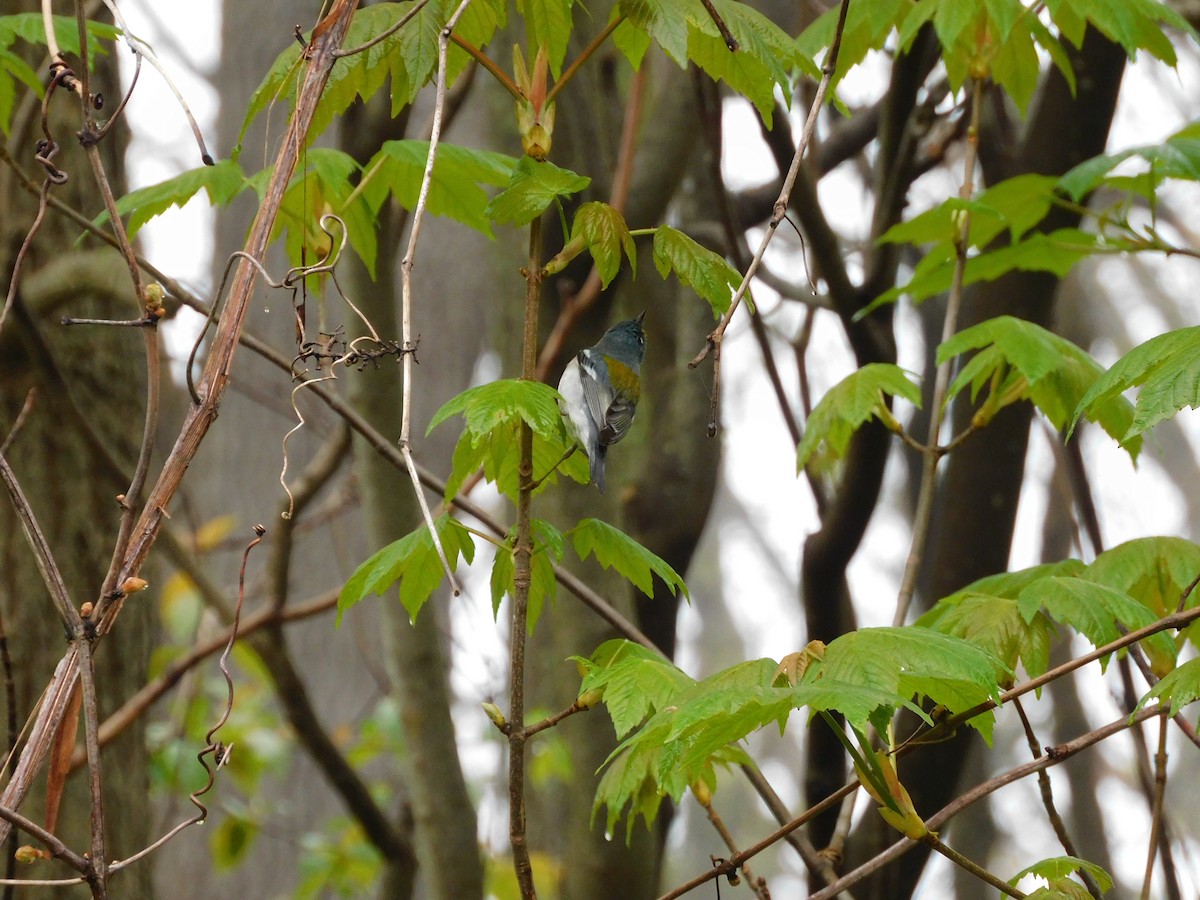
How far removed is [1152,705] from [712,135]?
1565mm

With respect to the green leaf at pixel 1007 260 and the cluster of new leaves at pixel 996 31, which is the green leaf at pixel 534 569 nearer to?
the cluster of new leaves at pixel 996 31

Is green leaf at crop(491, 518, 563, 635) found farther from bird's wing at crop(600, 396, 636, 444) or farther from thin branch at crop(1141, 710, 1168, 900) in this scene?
thin branch at crop(1141, 710, 1168, 900)

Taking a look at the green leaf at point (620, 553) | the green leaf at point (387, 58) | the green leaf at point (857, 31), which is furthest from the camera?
the green leaf at point (857, 31)

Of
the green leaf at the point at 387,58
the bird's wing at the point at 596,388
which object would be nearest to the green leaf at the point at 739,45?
the green leaf at the point at 387,58

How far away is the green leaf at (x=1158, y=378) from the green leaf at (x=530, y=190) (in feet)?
1.93

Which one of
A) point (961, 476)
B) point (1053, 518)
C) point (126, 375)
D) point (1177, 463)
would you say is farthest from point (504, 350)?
point (1177, 463)

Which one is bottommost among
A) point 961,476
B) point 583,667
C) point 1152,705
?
point 1152,705

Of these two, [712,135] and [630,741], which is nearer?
[630,741]

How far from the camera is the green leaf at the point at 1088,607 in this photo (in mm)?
1293

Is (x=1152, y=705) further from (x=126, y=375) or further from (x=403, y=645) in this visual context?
(x=126, y=375)

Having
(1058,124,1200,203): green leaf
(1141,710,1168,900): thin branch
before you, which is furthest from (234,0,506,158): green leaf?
(1058,124,1200,203): green leaf

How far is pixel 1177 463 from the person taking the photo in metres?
12.8

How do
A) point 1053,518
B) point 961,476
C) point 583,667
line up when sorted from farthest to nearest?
point 1053,518 < point 961,476 < point 583,667

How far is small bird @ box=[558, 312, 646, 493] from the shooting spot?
1.84 meters
